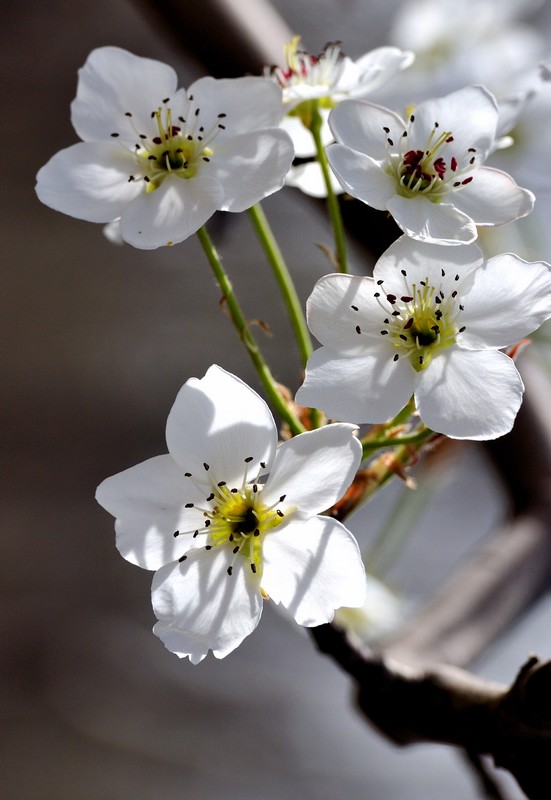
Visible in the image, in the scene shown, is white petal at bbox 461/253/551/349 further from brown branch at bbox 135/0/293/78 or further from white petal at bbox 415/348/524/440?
brown branch at bbox 135/0/293/78

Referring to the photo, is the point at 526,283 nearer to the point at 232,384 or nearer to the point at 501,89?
the point at 232,384

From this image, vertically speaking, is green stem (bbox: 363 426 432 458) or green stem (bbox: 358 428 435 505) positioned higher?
green stem (bbox: 363 426 432 458)

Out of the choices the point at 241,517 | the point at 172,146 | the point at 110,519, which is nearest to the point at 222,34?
the point at 172,146

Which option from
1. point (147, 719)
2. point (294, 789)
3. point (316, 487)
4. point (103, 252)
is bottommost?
point (294, 789)

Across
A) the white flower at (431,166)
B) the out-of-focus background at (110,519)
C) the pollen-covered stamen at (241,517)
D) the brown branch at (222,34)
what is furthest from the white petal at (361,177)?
the out-of-focus background at (110,519)

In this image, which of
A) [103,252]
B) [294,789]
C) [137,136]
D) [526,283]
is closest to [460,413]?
[526,283]

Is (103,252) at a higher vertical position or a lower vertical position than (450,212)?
lower

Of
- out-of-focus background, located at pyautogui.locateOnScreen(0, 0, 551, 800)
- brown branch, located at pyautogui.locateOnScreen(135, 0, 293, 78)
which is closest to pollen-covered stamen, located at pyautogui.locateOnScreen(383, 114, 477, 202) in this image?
brown branch, located at pyautogui.locateOnScreen(135, 0, 293, 78)
